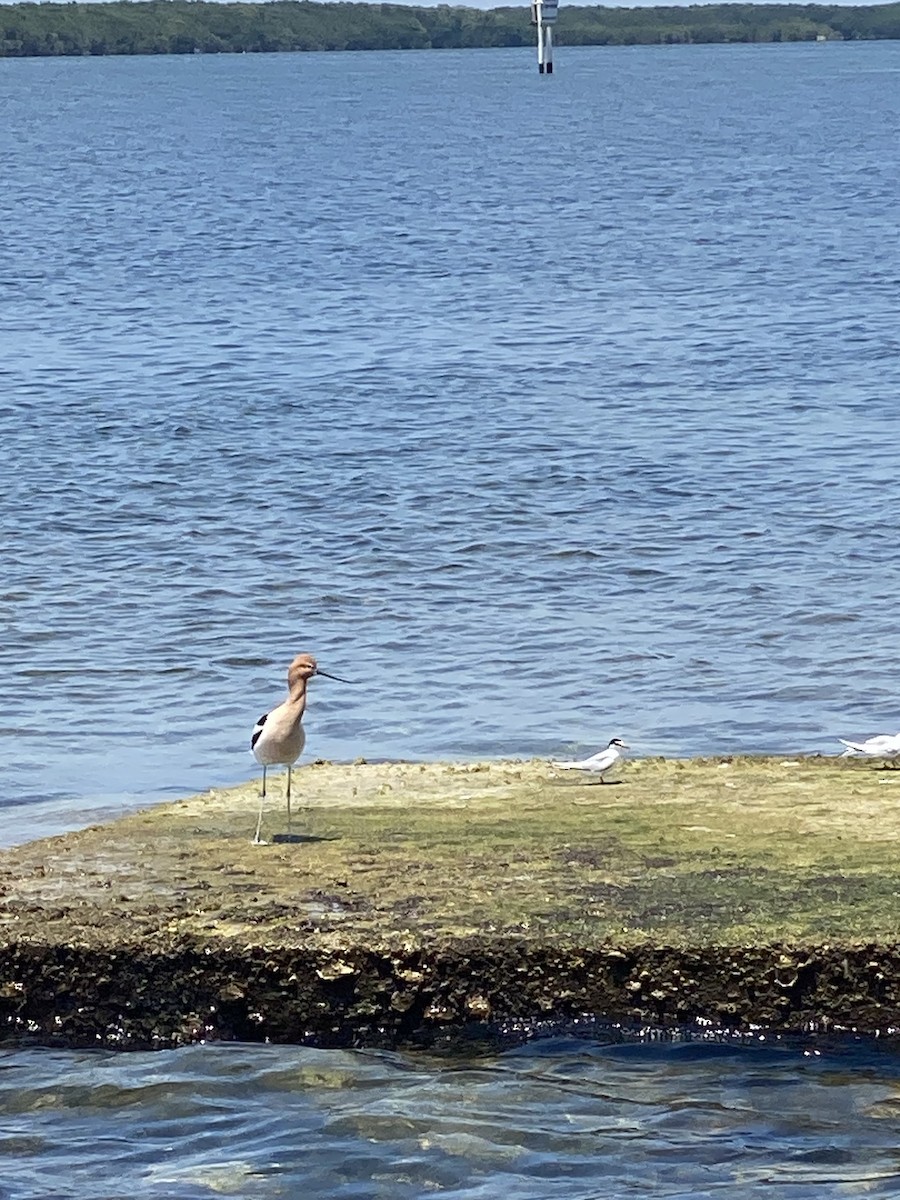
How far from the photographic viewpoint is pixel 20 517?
744 inches

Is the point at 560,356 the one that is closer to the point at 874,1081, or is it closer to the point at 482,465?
the point at 482,465

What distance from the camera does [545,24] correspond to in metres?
159

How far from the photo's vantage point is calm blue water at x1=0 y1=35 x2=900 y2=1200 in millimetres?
7020

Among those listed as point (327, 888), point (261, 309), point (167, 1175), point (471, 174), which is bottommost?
point (167, 1175)

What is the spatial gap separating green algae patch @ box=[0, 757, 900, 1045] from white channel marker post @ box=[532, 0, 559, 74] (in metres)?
147

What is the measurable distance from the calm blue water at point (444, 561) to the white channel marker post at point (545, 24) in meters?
109

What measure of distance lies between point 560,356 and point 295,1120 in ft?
68.8

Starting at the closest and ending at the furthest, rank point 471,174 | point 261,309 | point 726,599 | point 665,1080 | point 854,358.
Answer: point 665,1080
point 726,599
point 854,358
point 261,309
point 471,174

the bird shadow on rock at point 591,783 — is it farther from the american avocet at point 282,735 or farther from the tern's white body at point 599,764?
the american avocet at point 282,735

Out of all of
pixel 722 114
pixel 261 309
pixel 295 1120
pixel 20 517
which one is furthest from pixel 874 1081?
pixel 722 114

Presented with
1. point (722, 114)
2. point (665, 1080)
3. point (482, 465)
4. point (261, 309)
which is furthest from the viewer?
point (722, 114)

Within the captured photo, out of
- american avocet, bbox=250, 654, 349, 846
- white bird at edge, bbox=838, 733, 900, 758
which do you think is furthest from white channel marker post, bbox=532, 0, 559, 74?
american avocet, bbox=250, 654, 349, 846

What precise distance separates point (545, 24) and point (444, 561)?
148 meters

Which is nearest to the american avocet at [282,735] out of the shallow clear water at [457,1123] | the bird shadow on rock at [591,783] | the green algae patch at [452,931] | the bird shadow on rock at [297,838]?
the bird shadow on rock at [297,838]
